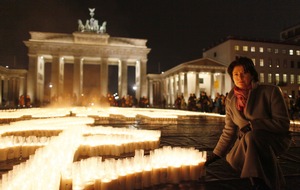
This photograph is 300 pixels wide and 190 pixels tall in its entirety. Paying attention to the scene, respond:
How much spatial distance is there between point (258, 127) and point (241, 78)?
25.1 inches

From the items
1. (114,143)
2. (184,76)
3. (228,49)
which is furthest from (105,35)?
(114,143)

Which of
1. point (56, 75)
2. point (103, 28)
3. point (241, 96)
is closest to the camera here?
point (241, 96)

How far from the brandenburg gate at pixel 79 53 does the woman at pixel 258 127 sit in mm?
45883

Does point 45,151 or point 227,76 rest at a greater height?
point 227,76

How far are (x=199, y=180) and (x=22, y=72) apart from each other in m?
55.5

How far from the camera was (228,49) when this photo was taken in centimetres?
5894

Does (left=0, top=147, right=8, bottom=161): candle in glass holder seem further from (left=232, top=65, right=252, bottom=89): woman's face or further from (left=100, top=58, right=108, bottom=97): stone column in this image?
(left=100, top=58, right=108, bottom=97): stone column

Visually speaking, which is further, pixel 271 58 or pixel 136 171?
pixel 271 58

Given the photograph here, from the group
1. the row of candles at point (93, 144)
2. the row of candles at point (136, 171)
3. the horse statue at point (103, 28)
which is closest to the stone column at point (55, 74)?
the horse statue at point (103, 28)

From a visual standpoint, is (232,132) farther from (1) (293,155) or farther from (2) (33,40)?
(2) (33,40)

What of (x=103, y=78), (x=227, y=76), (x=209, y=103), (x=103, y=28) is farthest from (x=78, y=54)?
(x=227, y=76)

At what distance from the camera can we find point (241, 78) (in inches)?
128

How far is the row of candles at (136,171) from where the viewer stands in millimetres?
2906

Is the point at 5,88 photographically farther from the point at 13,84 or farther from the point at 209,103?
the point at 209,103
